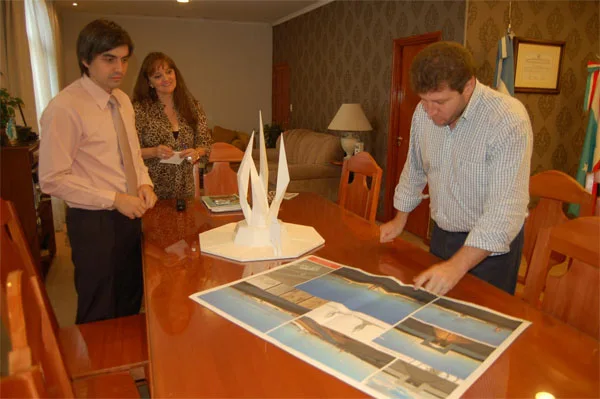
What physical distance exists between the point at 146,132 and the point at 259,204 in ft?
4.00

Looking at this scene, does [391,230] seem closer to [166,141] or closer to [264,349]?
[264,349]

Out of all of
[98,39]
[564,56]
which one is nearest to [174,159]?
[98,39]

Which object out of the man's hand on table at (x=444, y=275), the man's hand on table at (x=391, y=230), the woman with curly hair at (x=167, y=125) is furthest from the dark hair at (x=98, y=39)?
the man's hand on table at (x=444, y=275)

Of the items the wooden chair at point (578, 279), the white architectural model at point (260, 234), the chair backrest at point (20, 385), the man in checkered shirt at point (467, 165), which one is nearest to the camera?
the chair backrest at point (20, 385)

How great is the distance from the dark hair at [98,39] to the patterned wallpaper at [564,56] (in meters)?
2.99

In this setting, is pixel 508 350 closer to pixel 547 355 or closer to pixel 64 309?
pixel 547 355

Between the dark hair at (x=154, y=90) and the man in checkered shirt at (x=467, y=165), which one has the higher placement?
the dark hair at (x=154, y=90)

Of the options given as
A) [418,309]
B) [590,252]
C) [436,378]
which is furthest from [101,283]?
[590,252]

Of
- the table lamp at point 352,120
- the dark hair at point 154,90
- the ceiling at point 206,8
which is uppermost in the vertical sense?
the ceiling at point 206,8

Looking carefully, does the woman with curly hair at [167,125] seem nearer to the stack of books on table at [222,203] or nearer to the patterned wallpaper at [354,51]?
the stack of books on table at [222,203]

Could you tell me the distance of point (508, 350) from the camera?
954 millimetres

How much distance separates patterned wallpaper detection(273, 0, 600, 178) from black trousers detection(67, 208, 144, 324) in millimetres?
3172

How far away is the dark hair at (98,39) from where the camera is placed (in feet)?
5.47

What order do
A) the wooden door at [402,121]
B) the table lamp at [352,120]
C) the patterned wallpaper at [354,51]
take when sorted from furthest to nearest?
the table lamp at [352,120] → the wooden door at [402,121] → the patterned wallpaper at [354,51]
